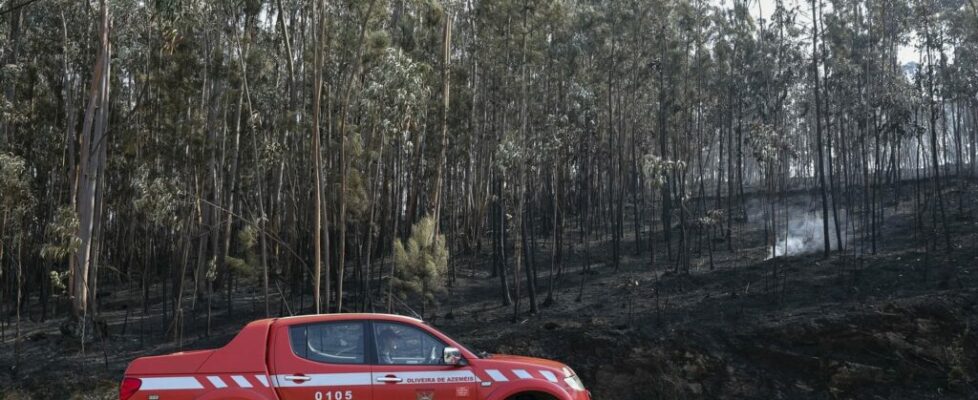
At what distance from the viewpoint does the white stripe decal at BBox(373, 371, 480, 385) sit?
26.0 feet

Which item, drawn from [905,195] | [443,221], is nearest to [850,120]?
[905,195]

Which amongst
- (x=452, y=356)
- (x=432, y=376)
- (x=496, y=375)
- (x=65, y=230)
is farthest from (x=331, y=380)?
(x=65, y=230)

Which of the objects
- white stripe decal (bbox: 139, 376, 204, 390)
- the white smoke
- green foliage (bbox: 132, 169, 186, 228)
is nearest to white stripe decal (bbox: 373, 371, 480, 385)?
white stripe decal (bbox: 139, 376, 204, 390)

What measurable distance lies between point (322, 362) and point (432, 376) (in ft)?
3.43

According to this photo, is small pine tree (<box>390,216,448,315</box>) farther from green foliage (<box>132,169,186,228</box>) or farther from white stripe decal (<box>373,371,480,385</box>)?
white stripe decal (<box>373,371,480,385</box>)

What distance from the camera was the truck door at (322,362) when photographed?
7746mm

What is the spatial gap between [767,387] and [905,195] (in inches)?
1005

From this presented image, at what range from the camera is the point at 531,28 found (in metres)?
22.2

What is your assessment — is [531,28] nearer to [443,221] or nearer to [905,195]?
[443,221]

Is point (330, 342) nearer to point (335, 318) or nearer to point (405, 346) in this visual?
point (335, 318)

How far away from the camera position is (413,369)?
315 inches

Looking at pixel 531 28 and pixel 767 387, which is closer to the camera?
pixel 767 387

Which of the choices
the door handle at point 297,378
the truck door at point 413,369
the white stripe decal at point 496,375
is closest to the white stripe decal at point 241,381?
the door handle at point 297,378

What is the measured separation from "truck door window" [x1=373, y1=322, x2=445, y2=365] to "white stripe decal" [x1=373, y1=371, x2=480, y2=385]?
11 cm
